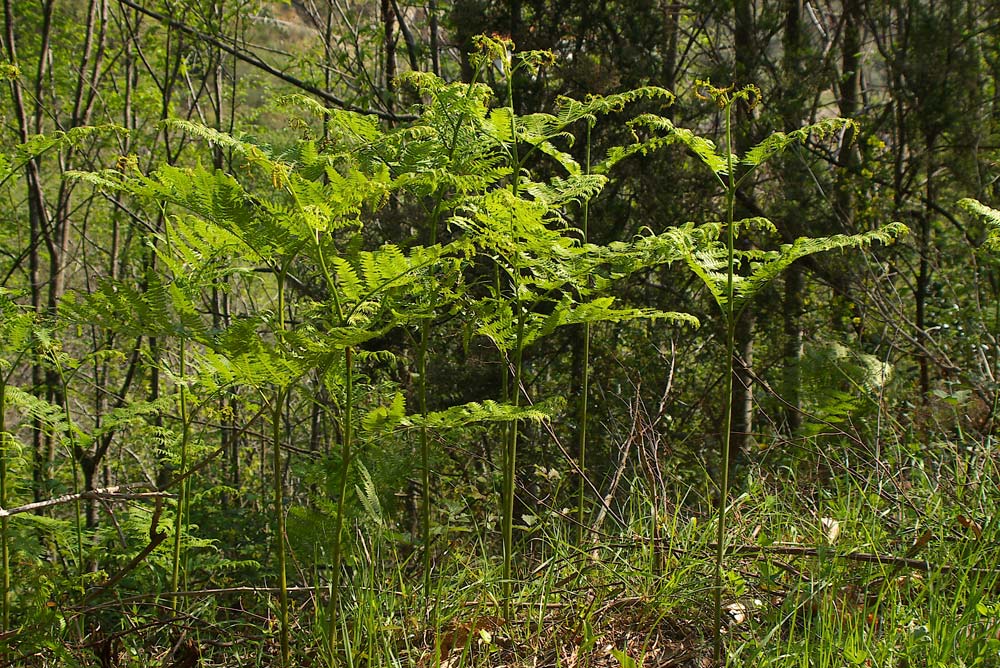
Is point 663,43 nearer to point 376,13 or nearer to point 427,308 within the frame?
point 376,13

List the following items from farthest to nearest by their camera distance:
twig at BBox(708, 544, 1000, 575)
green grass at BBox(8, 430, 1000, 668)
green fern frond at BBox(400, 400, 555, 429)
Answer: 1. twig at BBox(708, 544, 1000, 575)
2. green grass at BBox(8, 430, 1000, 668)
3. green fern frond at BBox(400, 400, 555, 429)

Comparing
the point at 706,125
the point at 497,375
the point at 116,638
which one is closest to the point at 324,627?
the point at 116,638

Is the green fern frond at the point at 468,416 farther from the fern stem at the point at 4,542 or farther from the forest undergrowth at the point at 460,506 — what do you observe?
the fern stem at the point at 4,542

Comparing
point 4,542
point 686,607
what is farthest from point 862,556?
point 4,542

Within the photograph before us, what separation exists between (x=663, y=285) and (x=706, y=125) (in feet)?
6.26

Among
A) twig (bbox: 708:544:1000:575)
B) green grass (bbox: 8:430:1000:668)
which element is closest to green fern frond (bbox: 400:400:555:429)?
green grass (bbox: 8:430:1000:668)

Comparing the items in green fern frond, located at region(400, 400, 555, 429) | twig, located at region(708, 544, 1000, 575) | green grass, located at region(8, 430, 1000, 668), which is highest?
green fern frond, located at region(400, 400, 555, 429)

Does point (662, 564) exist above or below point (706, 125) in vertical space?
below

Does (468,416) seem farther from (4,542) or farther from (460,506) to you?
(4,542)

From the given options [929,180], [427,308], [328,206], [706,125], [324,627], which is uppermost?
Result: [706,125]

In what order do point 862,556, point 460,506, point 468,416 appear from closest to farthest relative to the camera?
point 468,416
point 862,556
point 460,506

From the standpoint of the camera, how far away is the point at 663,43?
611 centimetres

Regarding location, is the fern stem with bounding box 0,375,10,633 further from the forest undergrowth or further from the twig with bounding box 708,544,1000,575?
the twig with bounding box 708,544,1000,575

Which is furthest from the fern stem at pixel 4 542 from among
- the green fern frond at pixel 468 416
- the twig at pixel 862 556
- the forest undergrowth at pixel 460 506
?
the twig at pixel 862 556
